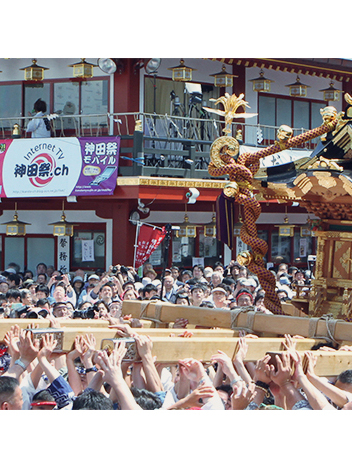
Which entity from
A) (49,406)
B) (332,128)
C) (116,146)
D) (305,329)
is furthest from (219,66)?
(49,406)

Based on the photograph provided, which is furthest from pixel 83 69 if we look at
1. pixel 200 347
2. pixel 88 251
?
pixel 200 347

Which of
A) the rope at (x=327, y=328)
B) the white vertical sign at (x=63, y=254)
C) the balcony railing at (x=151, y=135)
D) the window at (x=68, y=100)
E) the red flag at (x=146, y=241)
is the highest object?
the window at (x=68, y=100)

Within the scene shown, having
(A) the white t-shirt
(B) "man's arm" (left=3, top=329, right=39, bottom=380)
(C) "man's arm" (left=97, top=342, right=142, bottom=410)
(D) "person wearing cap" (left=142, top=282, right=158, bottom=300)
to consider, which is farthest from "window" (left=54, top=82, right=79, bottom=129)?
(C) "man's arm" (left=97, top=342, right=142, bottom=410)

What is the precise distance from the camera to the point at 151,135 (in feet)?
51.3

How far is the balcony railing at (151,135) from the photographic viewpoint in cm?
1449

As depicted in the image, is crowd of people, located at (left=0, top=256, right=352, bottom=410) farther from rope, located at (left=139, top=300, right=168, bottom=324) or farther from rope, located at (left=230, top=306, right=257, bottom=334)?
rope, located at (left=139, top=300, right=168, bottom=324)

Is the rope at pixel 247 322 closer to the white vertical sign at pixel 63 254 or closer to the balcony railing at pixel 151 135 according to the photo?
the balcony railing at pixel 151 135

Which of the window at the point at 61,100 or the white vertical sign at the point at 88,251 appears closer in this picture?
the window at the point at 61,100

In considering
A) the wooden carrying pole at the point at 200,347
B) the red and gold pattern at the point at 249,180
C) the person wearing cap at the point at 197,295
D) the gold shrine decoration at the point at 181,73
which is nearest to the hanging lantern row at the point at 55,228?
the gold shrine decoration at the point at 181,73

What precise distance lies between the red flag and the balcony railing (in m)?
1.89

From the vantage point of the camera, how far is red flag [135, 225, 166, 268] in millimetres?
12844

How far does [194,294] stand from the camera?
8688 mm

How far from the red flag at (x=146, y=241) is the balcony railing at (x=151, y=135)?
74.6 inches

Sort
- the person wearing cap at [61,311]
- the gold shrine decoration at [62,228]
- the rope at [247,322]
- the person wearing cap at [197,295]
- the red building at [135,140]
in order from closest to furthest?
1. the rope at [247,322]
2. the person wearing cap at [61,311]
3. the person wearing cap at [197,295]
4. the red building at [135,140]
5. the gold shrine decoration at [62,228]
